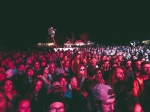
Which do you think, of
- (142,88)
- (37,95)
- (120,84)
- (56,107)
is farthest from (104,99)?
(37,95)

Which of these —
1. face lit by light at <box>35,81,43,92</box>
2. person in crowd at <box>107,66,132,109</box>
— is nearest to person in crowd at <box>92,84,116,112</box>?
person in crowd at <box>107,66,132,109</box>

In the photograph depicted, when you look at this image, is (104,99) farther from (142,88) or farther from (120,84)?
(120,84)

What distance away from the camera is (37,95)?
6266 mm

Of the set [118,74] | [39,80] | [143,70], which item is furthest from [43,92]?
[143,70]

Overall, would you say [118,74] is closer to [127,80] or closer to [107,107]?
[127,80]

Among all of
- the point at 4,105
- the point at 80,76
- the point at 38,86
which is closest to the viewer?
the point at 4,105

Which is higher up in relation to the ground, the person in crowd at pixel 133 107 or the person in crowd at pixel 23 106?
the person in crowd at pixel 133 107

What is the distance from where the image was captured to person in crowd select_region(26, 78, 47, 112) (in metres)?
5.61

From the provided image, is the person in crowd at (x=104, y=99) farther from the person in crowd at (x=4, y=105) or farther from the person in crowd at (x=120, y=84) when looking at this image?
the person in crowd at (x=4, y=105)

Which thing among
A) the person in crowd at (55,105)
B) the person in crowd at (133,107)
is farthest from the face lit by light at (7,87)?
the person in crowd at (133,107)

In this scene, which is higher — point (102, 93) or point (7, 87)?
point (102, 93)

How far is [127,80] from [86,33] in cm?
Answer: 13822

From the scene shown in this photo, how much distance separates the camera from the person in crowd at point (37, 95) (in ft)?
18.4

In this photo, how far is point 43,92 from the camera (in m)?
6.46
